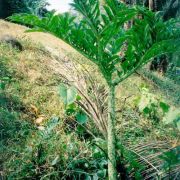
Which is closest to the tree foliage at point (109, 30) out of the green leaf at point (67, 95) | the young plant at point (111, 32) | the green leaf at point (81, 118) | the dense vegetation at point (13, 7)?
the young plant at point (111, 32)

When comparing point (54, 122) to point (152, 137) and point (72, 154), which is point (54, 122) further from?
point (152, 137)

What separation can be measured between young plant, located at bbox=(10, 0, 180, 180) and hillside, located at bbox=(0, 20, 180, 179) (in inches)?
23.2

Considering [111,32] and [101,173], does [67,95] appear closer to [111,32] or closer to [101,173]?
[101,173]

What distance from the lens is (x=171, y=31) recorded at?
193cm

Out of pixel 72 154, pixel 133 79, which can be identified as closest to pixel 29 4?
pixel 133 79

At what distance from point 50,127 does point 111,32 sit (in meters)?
1.18

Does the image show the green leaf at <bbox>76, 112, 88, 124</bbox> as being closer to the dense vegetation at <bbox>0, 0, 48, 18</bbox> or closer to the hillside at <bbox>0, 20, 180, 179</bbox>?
the hillside at <bbox>0, 20, 180, 179</bbox>

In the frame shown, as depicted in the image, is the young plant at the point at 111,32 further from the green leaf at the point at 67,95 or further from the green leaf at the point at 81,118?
the green leaf at the point at 81,118

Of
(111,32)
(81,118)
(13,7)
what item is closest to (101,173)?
(81,118)

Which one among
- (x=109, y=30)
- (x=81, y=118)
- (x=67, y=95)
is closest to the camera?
(x=109, y=30)

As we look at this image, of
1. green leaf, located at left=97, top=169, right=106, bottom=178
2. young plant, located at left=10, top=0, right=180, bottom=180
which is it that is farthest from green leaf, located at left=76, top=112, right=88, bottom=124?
young plant, located at left=10, top=0, right=180, bottom=180

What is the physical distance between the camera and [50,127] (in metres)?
2.79

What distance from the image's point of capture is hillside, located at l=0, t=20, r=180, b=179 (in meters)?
2.54

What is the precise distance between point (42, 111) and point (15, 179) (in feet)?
3.93
